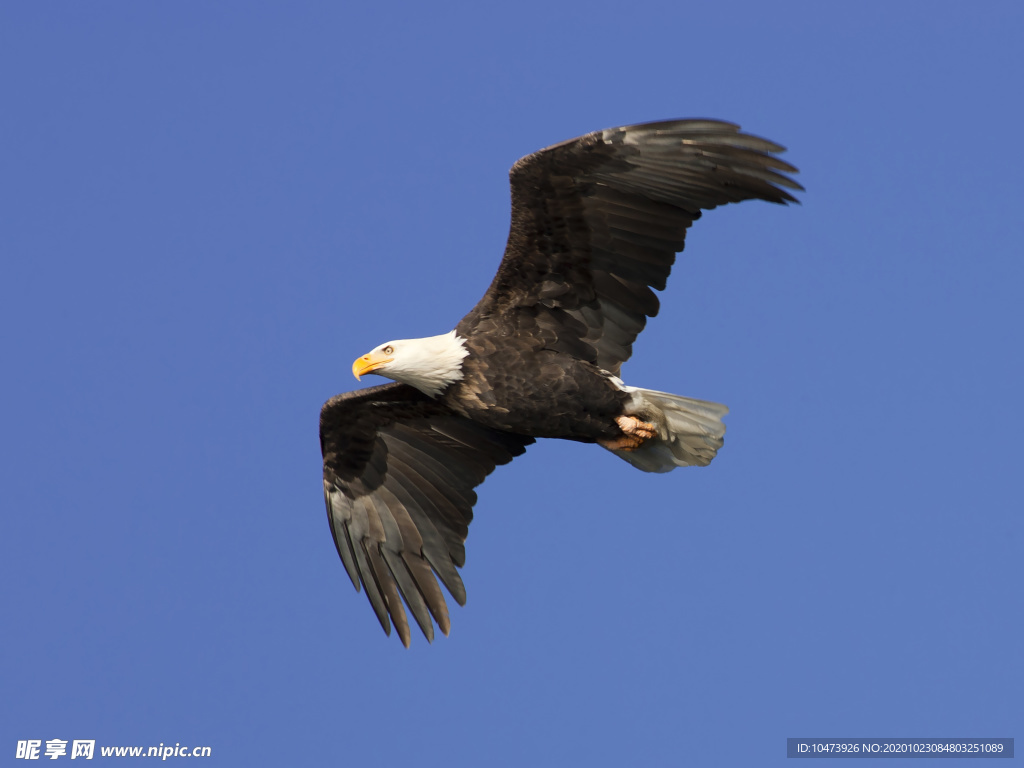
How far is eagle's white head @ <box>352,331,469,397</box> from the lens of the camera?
11.6m

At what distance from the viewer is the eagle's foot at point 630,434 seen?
11.8 metres

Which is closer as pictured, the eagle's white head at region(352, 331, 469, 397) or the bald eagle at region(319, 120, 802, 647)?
the bald eagle at region(319, 120, 802, 647)

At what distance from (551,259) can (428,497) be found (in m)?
2.63

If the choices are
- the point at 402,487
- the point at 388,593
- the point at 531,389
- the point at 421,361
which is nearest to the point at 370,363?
the point at 421,361

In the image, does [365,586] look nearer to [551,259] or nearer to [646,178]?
[551,259]

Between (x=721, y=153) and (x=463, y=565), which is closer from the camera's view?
(x=721, y=153)

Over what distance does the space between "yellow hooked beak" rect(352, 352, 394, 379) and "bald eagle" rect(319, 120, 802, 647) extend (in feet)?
0.04

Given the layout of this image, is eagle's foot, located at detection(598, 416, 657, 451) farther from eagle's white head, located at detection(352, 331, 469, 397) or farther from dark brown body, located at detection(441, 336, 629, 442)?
eagle's white head, located at detection(352, 331, 469, 397)

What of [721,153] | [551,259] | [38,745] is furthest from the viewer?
[38,745]

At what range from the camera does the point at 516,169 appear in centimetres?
1095

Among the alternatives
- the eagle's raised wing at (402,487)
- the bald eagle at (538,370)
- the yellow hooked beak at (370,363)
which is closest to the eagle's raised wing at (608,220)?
the bald eagle at (538,370)

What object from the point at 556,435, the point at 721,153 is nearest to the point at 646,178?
the point at 721,153

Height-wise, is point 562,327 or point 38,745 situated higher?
point 562,327

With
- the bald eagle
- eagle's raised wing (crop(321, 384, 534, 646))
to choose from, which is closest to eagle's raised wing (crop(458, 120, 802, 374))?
the bald eagle
